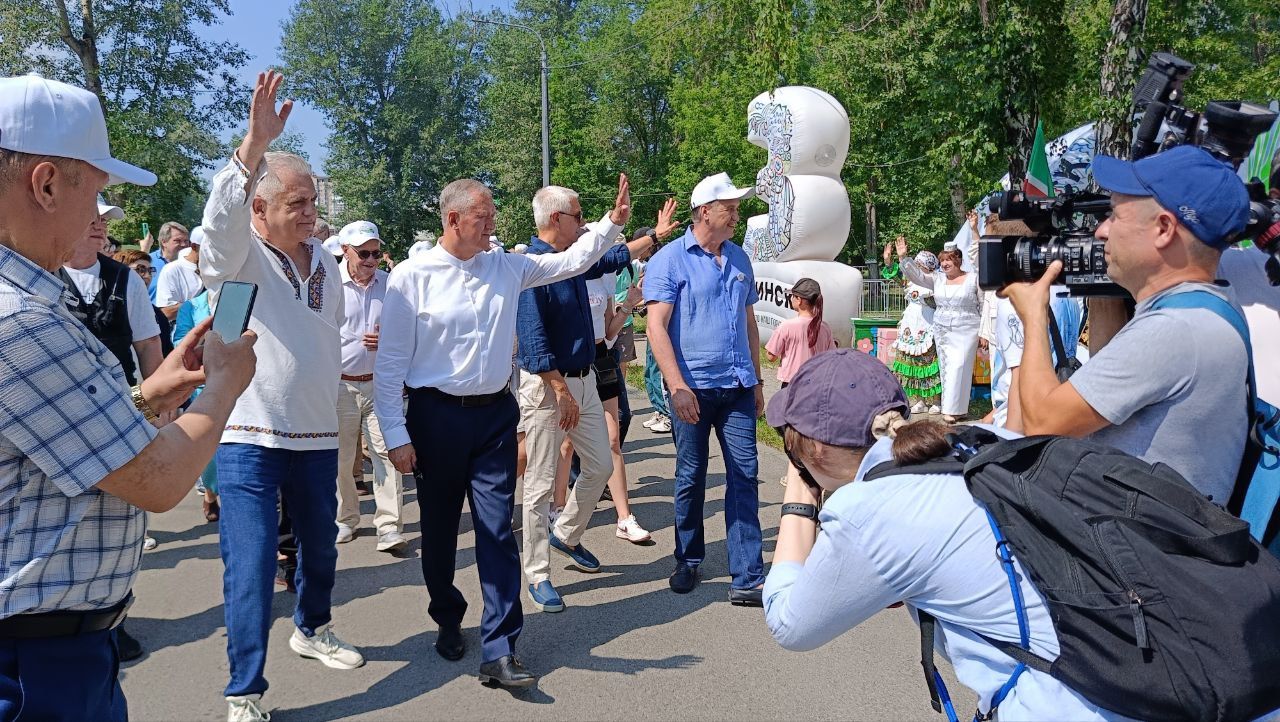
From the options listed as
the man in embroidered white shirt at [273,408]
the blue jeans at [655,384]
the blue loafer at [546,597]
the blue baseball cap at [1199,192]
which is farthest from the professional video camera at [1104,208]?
the blue jeans at [655,384]

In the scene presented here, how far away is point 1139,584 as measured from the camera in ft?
Answer: 4.96

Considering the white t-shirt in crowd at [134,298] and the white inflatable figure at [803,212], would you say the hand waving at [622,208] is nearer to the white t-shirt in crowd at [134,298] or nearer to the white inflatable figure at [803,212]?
the white t-shirt in crowd at [134,298]

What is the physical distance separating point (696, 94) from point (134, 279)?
32.0m

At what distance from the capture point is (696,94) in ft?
113

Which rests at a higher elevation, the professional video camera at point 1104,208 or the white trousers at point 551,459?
the professional video camera at point 1104,208

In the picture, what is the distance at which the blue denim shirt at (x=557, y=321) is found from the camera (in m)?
4.80

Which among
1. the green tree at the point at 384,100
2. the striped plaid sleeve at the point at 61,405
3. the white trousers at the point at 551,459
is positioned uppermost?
the green tree at the point at 384,100

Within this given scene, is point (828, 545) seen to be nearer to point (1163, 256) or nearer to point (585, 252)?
point (1163, 256)

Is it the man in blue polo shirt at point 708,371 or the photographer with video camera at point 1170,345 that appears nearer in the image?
the photographer with video camera at point 1170,345

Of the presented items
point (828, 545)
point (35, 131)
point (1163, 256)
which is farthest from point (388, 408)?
point (1163, 256)

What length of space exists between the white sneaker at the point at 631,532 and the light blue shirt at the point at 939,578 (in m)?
4.09

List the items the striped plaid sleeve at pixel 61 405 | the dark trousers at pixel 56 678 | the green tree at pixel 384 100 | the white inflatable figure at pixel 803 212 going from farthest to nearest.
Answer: the green tree at pixel 384 100
the white inflatable figure at pixel 803 212
the dark trousers at pixel 56 678
the striped plaid sleeve at pixel 61 405

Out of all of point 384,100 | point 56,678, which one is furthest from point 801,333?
point 384,100

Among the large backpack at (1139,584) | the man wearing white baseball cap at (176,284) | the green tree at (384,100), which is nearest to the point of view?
the large backpack at (1139,584)
